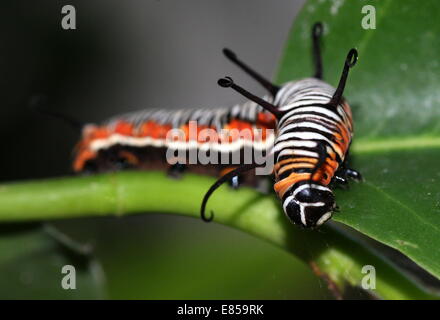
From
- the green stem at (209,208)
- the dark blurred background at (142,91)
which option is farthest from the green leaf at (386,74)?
the dark blurred background at (142,91)

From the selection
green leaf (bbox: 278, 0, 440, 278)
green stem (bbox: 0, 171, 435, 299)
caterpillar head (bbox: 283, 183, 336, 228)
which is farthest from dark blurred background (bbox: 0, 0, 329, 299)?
green leaf (bbox: 278, 0, 440, 278)

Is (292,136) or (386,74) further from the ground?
(386,74)

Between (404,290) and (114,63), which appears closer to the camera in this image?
(404,290)

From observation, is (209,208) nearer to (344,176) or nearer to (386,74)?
(344,176)

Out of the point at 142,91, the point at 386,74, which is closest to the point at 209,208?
the point at 386,74

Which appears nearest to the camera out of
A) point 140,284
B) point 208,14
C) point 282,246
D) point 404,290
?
point 404,290

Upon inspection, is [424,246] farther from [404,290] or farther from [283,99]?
[283,99]

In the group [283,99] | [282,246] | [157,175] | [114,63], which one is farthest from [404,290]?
[114,63]

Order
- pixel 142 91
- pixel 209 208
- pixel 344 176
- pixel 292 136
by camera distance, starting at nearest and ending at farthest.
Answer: pixel 292 136
pixel 344 176
pixel 209 208
pixel 142 91
